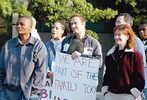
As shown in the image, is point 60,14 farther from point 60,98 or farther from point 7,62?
point 7,62

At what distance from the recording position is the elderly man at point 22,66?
6473 millimetres

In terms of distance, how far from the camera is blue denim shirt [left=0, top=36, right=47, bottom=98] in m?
6.47

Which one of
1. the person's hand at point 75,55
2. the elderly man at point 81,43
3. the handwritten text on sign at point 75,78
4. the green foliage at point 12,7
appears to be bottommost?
the handwritten text on sign at point 75,78

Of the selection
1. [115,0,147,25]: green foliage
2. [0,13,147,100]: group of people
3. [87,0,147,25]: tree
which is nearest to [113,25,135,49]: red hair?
[0,13,147,100]: group of people

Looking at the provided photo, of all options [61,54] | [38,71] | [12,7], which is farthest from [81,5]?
[38,71]

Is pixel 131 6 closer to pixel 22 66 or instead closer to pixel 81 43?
pixel 81 43

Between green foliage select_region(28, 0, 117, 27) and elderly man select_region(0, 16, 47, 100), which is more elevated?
green foliage select_region(28, 0, 117, 27)

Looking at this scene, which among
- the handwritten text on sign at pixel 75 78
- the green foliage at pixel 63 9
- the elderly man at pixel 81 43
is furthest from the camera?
the green foliage at pixel 63 9

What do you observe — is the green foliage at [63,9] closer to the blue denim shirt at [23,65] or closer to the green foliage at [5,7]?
the green foliage at [5,7]

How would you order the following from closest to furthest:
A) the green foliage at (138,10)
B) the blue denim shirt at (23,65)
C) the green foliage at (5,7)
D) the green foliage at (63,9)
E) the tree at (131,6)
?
the blue denim shirt at (23,65), the green foliage at (5,7), the green foliage at (63,9), the tree at (131,6), the green foliage at (138,10)

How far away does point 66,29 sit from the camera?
28.8 ft

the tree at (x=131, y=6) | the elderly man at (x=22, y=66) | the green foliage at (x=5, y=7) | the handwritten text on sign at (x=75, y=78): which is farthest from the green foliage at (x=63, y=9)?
the elderly man at (x=22, y=66)

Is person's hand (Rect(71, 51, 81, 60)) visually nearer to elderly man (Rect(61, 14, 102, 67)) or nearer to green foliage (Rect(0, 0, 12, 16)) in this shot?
elderly man (Rect(61, 14, 102, 67))

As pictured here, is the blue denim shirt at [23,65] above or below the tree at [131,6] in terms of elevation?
below
